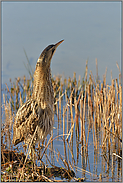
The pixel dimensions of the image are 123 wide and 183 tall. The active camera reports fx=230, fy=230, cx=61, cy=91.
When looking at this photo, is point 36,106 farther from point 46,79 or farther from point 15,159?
point 15,159

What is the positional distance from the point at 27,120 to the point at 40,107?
0.81 feet

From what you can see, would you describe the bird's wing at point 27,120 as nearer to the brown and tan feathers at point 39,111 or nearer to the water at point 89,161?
the brown and tan feathers at point 39,111

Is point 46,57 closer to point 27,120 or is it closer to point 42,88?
point 42,88

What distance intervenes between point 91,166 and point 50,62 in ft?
5.39

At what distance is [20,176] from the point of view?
2.85 meters

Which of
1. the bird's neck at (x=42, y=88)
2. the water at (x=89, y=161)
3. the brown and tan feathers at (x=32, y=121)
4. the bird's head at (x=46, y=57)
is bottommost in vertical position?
the water at (x=89, y=161)

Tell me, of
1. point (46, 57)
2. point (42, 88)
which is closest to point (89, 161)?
point (42, 88)

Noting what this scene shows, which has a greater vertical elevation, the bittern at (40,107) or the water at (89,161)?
the bittern at (40,107)

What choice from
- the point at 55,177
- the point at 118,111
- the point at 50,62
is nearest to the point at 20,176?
the point at 55,177

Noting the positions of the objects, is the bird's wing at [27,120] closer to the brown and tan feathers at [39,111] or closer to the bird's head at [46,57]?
the brown and tan feathers at [39,111]

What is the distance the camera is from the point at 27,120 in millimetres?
3070

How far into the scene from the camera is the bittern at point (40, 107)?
304 centimetres

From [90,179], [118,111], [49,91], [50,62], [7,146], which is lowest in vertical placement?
[90,179]

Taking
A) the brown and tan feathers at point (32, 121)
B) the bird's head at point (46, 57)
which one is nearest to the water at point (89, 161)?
the brown and tan feathers at point (32, 121)
